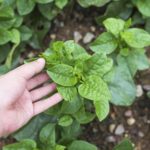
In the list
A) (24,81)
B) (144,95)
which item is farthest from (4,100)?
(144,95)

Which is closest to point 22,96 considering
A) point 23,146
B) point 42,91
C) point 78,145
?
point 42,91

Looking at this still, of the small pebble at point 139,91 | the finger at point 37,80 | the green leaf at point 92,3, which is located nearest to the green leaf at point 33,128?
the finger at point 37,80

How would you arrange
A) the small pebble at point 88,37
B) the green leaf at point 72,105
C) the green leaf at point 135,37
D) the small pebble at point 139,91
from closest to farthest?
the green leaf at point 72,105 < the green leaf at point 135,37 < the small pebble at point 139,91 < the small pebble at point 88,37

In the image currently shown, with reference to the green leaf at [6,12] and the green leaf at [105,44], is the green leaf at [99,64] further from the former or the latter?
the green leaf at [6,12]

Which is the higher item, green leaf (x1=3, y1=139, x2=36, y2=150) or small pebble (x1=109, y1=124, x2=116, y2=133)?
green leaf (x1=3, y1=139, x2=36, y2=150)

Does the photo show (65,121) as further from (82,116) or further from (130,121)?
(130,121)

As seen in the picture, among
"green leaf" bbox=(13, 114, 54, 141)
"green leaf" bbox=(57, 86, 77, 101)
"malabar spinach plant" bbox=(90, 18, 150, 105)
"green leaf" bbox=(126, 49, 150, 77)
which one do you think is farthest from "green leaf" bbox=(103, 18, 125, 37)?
"green leaf" bbox=(13, 114, 54, 141)

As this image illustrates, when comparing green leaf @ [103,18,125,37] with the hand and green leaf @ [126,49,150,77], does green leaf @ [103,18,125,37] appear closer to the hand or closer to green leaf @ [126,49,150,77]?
green leaf @ [126,49,150,77]
